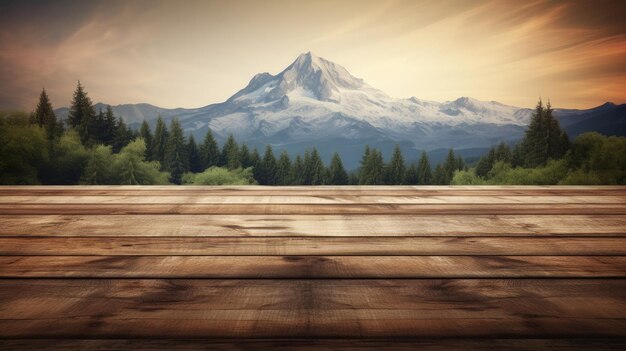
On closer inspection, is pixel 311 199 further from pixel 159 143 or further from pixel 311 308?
pixel 159 143

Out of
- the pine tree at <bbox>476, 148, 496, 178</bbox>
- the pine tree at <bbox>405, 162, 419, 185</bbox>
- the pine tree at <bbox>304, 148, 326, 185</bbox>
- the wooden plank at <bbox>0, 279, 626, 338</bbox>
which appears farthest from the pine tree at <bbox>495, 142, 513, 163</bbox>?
the wooden plank at <bbox>0, 279, 626, 338</bbox>

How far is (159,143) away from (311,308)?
55.8 m

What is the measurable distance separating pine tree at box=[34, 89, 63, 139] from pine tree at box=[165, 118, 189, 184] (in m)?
13.1

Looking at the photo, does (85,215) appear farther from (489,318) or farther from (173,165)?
(173,165)

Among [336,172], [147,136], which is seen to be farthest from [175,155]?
[336,172]

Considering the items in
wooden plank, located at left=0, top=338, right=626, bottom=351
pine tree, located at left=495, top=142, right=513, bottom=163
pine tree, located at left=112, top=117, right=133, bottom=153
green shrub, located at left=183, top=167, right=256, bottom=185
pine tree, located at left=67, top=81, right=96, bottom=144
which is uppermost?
pine tree, located at left=67, top=81, right=96, bottom=144

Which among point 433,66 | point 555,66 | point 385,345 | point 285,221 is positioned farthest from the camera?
point 433,66

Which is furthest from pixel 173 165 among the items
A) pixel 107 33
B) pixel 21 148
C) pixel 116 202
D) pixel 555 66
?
pixel 555 66

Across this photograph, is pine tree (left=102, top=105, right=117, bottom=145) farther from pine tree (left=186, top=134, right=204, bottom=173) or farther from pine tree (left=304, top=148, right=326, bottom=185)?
pine tree (left=304, top=148, right=326, bottom=185)

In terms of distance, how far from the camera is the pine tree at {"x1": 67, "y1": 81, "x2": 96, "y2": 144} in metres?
43.9

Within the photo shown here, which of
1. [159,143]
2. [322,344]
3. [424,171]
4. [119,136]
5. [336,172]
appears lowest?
[424,171]

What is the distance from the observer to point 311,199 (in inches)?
80.2

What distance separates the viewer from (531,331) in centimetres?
67

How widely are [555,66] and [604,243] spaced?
119866mm
